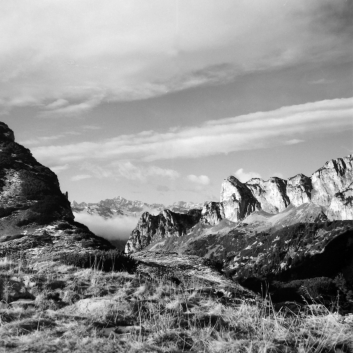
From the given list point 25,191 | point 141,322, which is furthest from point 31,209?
point 141,322

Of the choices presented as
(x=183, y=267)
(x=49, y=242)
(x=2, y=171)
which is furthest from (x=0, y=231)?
(x=183, y=267)

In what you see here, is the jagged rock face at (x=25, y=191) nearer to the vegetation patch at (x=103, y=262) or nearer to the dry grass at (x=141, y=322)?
the vegetation patch at (x=103, y=262)

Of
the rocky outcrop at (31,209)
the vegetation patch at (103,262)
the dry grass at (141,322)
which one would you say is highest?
the rocky outcrop at (31,209)

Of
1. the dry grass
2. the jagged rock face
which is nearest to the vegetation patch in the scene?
the dry grass

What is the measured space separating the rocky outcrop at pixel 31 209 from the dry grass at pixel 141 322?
14741 mm

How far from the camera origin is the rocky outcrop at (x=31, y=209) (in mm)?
31000

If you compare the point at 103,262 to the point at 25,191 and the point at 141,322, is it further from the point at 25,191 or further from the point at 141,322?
the point at 25,191

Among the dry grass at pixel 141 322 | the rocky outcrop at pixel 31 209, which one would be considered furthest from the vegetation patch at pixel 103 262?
the rocky outcrop at pixel 31 209

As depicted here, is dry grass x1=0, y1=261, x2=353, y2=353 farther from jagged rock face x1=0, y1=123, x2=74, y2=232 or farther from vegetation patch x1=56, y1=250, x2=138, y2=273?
jagged rock face x1=0, y1=123, x2=74, y2=232

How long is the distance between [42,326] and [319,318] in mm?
9543

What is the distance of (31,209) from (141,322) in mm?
28808

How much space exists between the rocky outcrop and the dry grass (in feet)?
48.4

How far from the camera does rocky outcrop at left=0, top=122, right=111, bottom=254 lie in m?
31.0

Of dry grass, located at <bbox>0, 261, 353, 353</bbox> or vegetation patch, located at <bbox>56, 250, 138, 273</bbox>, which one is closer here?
dry grass, located at <bbox>0, 261, 353, 353</bbox>
